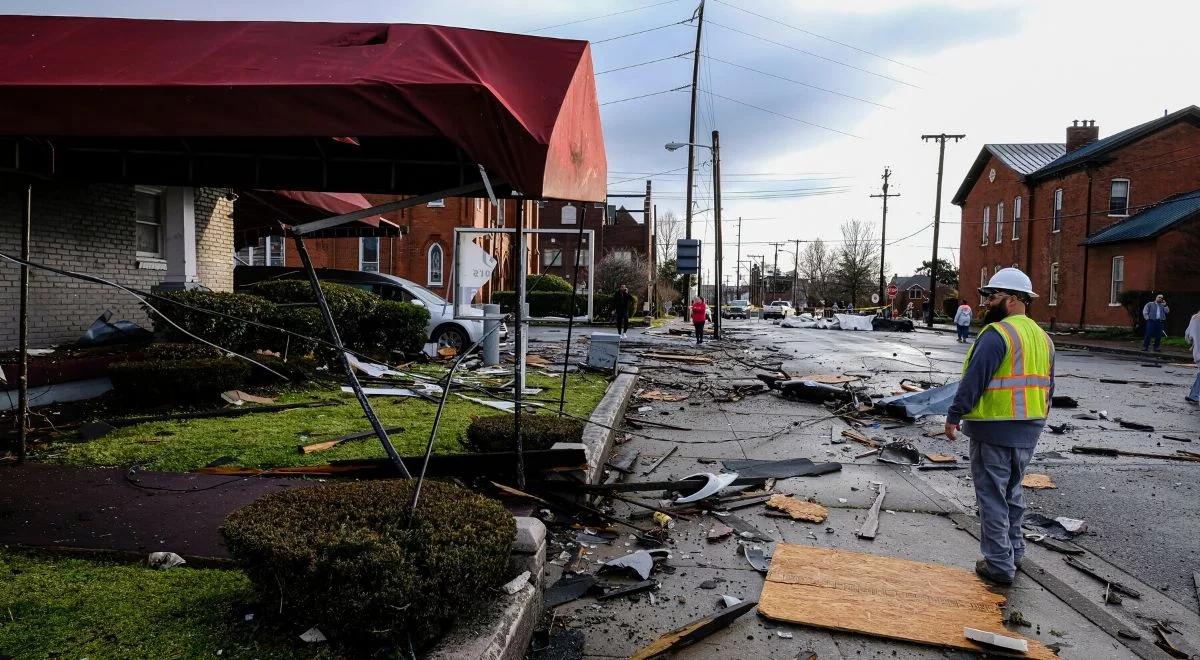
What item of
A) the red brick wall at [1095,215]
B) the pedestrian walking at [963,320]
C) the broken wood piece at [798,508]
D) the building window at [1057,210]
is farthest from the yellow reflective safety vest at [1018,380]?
the building window at [1057,210]

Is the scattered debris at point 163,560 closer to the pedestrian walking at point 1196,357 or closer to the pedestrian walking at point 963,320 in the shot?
the pedestrian walking at point 1196,357

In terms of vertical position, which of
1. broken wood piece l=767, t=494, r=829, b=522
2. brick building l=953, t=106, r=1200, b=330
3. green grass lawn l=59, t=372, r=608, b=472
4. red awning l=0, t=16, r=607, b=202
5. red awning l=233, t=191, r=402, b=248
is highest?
brick building l=953, t=106, r=1200, b=330

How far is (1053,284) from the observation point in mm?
38781

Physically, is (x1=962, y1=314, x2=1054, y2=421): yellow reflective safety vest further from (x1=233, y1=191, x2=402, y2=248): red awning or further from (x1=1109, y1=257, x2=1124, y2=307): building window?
(x1=1109, y1=257, x2=1124, y2=307): building window

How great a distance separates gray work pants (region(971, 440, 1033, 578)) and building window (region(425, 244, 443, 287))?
3180cm

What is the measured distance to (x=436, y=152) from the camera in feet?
15.3

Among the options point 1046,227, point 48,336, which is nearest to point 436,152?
point 48,336

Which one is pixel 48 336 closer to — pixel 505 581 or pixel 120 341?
pixel 120 341

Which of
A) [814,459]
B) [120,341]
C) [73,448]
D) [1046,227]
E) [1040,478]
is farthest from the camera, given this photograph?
[1046,227]

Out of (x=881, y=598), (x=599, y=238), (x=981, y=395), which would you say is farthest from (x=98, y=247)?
(x=599, y=238)

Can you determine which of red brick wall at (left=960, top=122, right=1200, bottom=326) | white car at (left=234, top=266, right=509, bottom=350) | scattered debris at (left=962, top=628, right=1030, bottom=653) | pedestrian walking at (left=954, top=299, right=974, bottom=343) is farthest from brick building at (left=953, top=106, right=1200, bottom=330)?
scattered debris at (left=962, top=628, right=1030, bottom=653)

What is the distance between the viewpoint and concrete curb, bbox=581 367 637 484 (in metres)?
6.55

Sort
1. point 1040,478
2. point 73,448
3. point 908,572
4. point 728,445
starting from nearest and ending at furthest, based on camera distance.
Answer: point 908,572, point 73,448, point 1040,478, point 728,445

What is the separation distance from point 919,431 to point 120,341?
34.9ft
